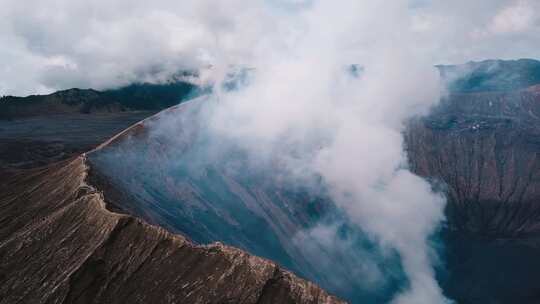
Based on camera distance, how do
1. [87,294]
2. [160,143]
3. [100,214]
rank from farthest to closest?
[160,143] < [100,214] < [87,294]

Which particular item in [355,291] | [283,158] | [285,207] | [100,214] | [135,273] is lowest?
[355,291]

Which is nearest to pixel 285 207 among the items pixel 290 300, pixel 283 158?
pixel 283 158

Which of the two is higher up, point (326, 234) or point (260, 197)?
point (260, 197)

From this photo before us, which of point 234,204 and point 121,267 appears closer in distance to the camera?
point 121,267

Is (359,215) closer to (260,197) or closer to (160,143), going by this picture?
(260,197)

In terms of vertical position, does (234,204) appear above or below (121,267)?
below

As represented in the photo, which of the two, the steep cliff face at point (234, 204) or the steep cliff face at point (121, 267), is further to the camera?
the steep cliff face at point (234, 204)

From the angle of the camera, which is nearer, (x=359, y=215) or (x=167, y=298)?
(x=167, y=298)

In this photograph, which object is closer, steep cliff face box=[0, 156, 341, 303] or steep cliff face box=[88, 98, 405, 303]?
steep cliff face box=[0, 156, 341, 303]
